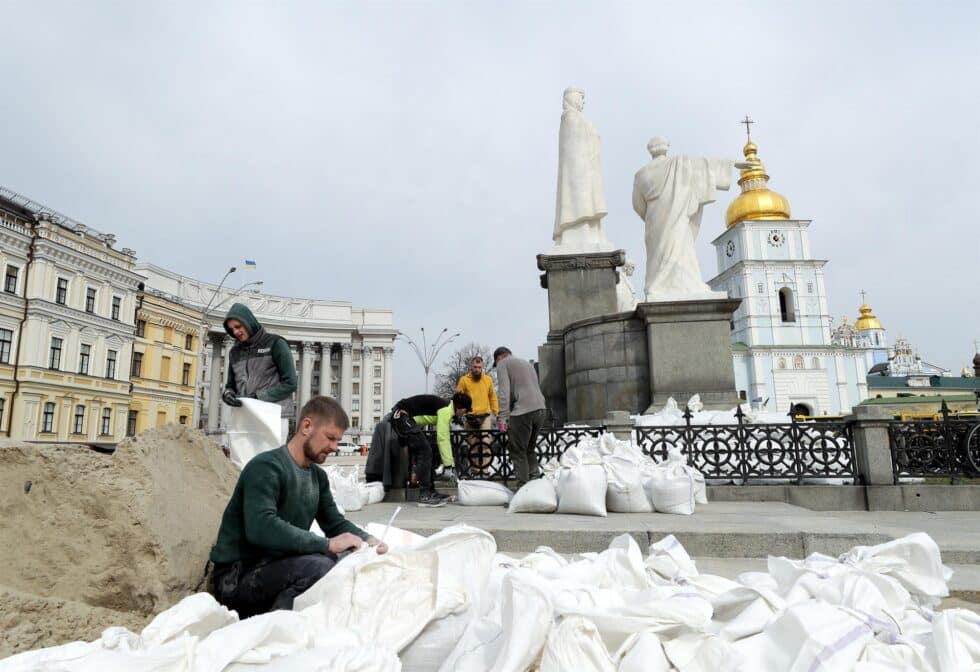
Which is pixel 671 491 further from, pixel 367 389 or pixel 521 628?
pixel 367 389

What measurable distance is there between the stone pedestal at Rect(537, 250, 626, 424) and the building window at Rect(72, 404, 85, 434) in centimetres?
4455

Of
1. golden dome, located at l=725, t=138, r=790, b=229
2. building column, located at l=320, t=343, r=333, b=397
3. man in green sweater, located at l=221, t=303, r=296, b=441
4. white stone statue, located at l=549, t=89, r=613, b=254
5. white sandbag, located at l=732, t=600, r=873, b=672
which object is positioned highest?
golden dome, located at l=725, t=138, r=790, b=229

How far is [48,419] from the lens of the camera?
40.3 metres

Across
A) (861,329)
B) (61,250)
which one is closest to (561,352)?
(61,250)

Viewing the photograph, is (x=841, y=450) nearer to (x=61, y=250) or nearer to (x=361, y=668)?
(x=361, y=668)

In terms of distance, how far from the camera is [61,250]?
135 ft

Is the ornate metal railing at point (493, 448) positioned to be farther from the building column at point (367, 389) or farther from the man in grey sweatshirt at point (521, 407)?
the building column at point (367, 389)

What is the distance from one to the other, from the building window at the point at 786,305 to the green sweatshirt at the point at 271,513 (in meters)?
79.3

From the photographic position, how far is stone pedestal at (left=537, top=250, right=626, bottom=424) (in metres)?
11.5

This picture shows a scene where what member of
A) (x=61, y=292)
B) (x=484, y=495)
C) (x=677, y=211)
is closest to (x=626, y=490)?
(x=484, y=495)

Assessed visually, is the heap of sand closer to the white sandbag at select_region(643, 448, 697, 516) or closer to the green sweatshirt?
the green sweatshirt

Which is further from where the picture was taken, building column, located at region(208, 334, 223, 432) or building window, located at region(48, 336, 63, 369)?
building column, located at region(208, 334, 223, 432)

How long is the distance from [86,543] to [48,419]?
48.2m

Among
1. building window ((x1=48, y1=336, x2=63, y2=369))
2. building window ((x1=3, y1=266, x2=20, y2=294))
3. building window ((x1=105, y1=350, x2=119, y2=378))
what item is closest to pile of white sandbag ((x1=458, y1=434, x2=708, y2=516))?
building window ((x1=3, y1=266, x2=20, y2=294))
